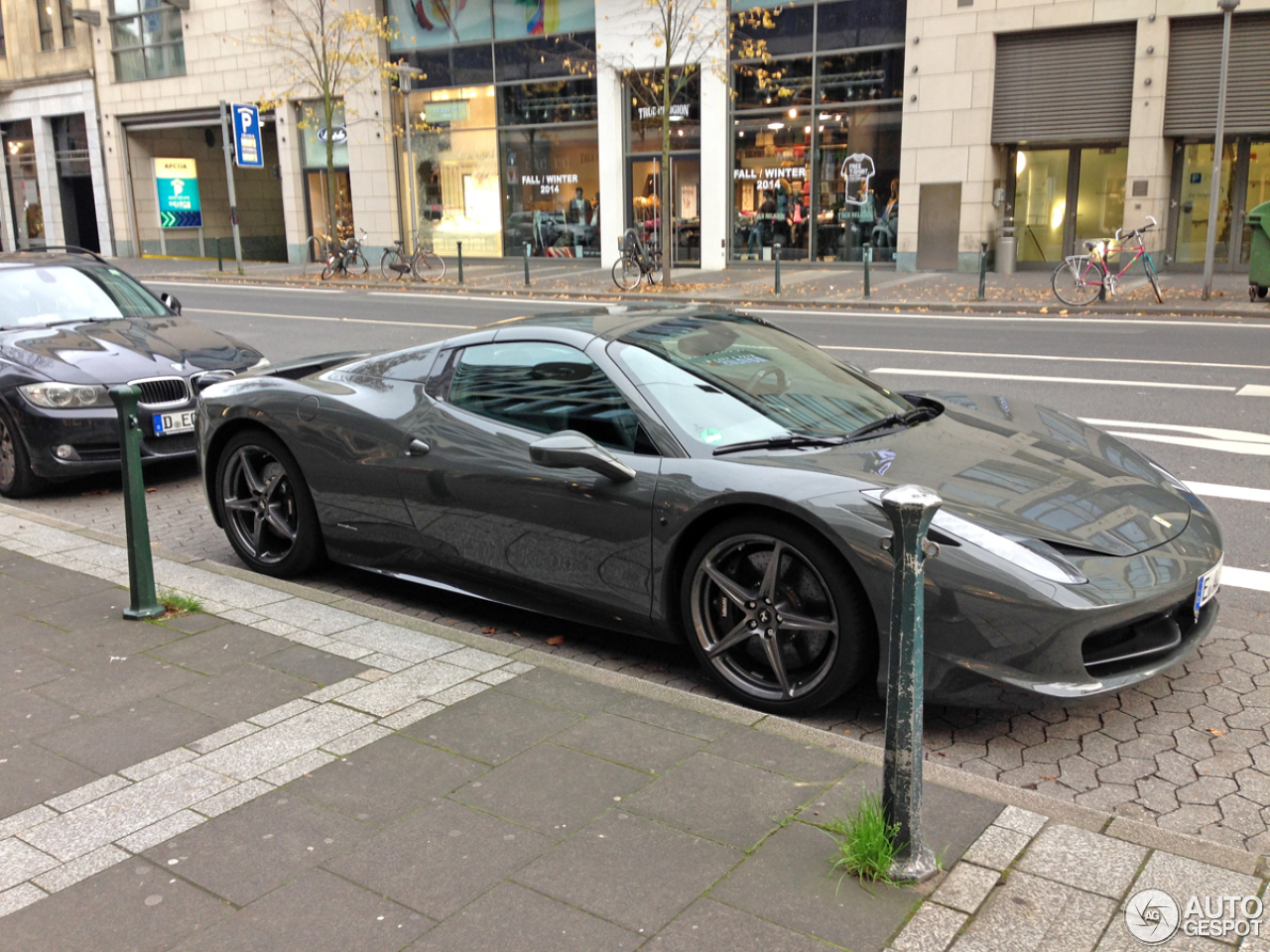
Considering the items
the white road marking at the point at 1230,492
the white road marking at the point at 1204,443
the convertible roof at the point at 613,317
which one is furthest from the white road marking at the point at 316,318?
the white road marking at the point at 1230,492

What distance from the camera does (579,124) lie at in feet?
91.6

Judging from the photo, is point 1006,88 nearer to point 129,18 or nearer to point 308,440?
point 308,440

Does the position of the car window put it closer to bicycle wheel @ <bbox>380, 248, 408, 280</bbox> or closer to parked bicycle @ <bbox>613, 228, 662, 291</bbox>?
parked bicycle @ <bbox>613, 228, 662, 291</bbox>

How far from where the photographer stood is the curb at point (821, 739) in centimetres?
301

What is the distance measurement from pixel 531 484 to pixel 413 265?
2361 centimetres

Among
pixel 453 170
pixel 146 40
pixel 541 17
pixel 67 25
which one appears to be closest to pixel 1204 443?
pixel 541 17

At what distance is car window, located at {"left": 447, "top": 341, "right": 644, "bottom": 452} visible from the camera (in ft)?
15.0

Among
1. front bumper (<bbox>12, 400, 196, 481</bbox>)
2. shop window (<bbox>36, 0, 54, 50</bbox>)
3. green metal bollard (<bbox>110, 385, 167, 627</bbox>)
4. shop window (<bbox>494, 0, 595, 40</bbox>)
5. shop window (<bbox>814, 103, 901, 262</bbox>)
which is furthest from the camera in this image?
shop window (<bbox>36, 0, 54, 50</bbox>)

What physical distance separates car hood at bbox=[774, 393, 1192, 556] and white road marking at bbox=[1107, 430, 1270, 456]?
348cm

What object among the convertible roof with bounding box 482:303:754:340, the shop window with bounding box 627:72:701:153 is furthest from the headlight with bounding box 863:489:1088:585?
the shop window with bounding box 627:72:701:153

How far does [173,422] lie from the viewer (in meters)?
7.62

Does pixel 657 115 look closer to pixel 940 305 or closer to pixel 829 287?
pixel 829 287

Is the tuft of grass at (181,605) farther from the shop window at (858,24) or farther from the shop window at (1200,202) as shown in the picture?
the shop window at (858,24)

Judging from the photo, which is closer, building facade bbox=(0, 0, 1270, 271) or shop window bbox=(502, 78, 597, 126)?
building facade bbox=(0, 0, 1270, 271)
